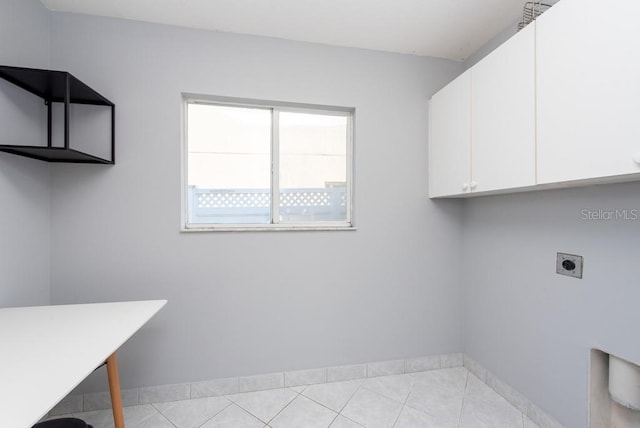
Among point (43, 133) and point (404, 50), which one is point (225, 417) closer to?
point (43, 133)

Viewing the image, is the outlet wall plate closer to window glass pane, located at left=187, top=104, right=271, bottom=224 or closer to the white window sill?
the white window sill

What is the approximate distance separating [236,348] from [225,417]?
0.39 metres

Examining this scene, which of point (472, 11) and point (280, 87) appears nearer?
point (472, 11)

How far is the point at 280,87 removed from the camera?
2.02 metres

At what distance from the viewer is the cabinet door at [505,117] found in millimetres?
1384

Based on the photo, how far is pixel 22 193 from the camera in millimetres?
1557

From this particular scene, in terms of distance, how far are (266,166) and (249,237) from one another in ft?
1.80

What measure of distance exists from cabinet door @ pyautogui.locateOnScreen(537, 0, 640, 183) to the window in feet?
4.04

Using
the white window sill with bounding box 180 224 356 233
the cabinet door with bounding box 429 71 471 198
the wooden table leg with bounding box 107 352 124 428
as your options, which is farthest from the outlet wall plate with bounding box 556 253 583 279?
the wooden table leg with bounding box 107 352 124 428

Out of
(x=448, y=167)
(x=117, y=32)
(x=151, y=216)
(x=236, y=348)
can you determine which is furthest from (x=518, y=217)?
(x=117, y=32)

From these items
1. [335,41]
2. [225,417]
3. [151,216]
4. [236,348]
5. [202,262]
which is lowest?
[225,417]

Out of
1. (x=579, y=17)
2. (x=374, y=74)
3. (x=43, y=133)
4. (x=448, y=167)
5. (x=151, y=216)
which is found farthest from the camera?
(x=374, y=74)

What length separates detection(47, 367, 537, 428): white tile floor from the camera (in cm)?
166

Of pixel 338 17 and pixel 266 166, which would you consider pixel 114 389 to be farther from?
pixel 338 17
